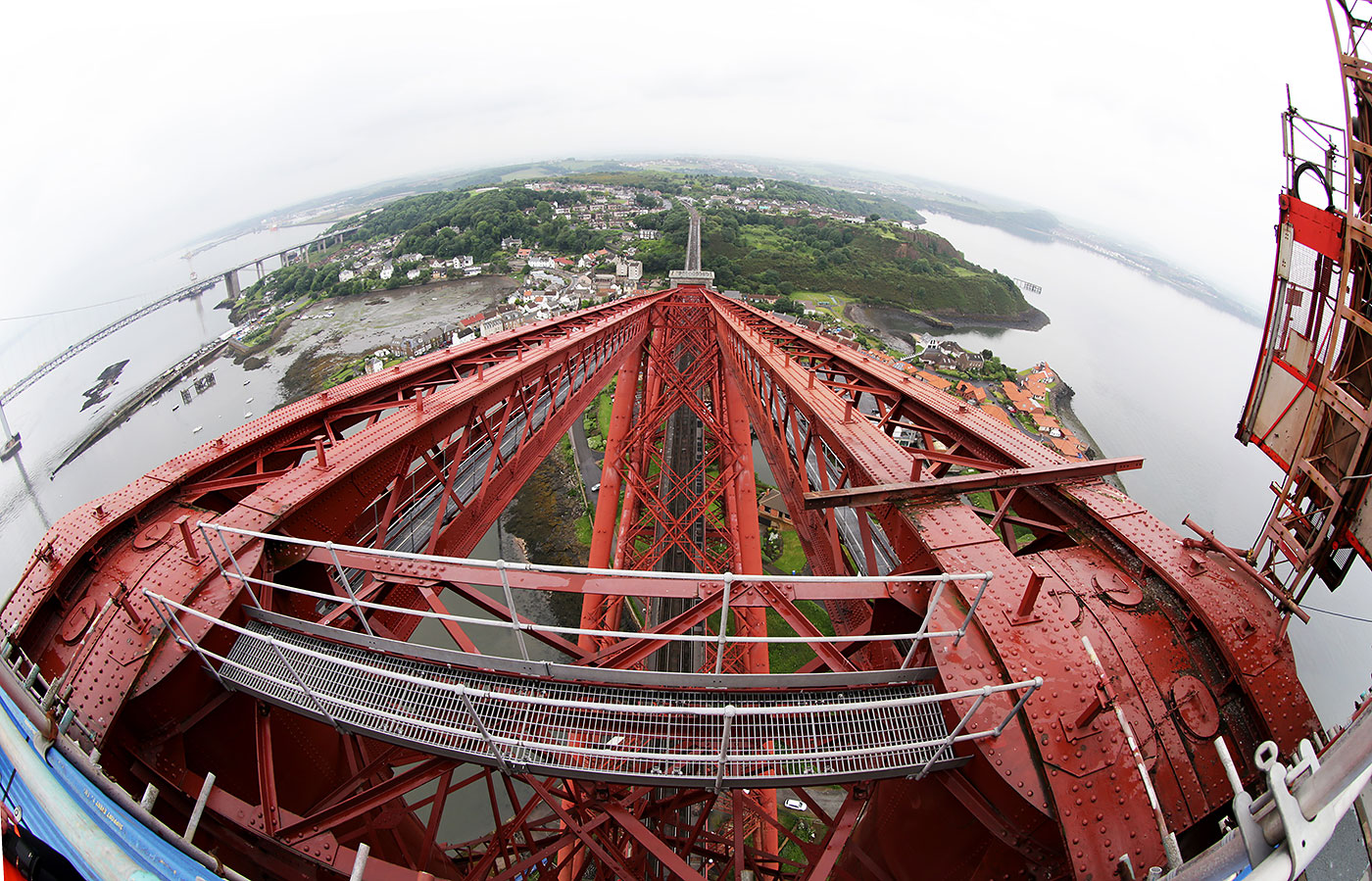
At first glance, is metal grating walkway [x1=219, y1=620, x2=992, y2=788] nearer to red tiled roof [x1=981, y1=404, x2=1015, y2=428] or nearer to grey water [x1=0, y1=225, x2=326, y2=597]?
grey water [x1=0, y1=225, x2=326, y2=597]

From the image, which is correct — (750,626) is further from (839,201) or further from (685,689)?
(839,201)

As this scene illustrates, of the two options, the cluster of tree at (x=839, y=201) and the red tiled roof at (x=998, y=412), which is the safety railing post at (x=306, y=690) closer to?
the red tiled roof at (x=998, y=412)

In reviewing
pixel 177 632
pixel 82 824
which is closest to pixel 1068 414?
pixel 177 632

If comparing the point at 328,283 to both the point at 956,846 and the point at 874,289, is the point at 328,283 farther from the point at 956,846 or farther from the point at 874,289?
the point at 956,846

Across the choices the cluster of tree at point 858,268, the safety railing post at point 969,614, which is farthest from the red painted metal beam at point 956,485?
the cluster of tree at point 858,268

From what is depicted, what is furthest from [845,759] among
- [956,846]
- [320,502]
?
[320,502]

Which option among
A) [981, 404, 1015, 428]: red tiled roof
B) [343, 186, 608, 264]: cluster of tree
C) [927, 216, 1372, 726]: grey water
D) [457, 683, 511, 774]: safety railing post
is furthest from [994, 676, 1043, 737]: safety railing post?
[343, 186, 608, 264]: cluster of tree
